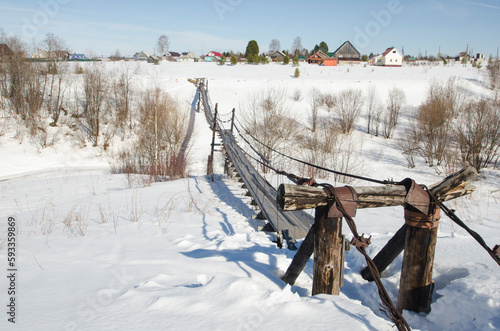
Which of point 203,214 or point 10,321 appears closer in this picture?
point 10,321

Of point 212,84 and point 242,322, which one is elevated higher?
point 212,84

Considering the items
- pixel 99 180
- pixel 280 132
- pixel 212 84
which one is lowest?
pixel 99 180

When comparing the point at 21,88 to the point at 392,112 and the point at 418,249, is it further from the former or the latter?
the point at 392,112

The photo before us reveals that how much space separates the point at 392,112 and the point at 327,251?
87.2 feet

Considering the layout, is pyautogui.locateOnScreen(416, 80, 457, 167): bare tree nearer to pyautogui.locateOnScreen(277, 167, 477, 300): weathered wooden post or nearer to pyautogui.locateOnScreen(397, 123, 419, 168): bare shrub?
pyautogui.locateOnScreen(397, 123, 419, 168): bare shrub

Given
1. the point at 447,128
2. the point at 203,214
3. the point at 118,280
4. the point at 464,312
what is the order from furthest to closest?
the point at 447,128
the point at 203,214
the point at 118,280
the point at 464,312

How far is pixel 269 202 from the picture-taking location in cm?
600

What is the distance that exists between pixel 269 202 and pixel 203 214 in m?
1.45

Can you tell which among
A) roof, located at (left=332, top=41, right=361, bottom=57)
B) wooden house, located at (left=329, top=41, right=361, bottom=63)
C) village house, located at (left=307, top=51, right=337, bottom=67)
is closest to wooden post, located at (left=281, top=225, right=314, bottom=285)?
village house, located at (left=307, top=51, right=337, bottom=67)

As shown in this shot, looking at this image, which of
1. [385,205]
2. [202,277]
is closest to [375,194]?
[385,205]

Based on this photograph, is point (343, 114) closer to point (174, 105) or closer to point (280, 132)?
point (280, 132)

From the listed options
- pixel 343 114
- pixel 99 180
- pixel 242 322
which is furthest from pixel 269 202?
pixel 343 114

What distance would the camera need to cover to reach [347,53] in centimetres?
4931

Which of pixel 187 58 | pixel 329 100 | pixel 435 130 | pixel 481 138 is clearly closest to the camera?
pixel 481 138
